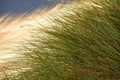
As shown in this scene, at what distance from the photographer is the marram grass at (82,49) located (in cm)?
184

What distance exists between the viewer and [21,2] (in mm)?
5930

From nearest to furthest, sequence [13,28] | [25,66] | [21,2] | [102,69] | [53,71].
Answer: [53,71]
[102,69]
[25,66]
[13,28]
[21,2]

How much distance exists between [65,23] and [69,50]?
14.1 inches

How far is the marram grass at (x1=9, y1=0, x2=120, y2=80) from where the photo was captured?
6.02 ft

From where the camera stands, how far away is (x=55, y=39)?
2.18 meters

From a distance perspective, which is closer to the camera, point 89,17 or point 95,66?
point 95,66

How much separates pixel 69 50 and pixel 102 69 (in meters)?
0.23

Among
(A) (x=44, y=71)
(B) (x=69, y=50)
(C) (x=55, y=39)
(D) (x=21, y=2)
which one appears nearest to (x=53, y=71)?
(A) (x=44, y=71)

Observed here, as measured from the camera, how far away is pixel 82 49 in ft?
6.42

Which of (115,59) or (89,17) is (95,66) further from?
(89,17)

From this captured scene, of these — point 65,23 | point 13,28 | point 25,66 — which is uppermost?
point 65,23

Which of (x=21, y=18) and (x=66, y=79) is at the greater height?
(x=66, y=79)

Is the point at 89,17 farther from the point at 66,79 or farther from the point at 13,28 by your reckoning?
the point at 13,28

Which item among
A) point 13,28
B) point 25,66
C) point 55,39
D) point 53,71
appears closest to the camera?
point 53,71
